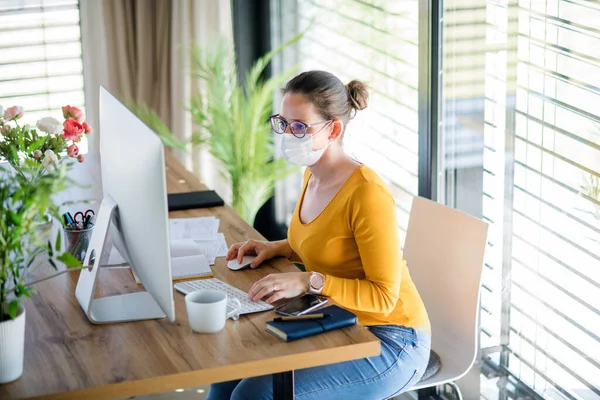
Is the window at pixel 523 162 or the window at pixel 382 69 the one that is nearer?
the window at pixel 523 162

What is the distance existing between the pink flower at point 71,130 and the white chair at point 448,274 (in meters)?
1.00

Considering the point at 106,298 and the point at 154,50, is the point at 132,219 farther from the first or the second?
the point at 154,50

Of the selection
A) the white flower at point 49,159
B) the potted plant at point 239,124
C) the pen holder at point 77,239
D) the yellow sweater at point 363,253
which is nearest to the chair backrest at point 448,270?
the yellow sweater at point 363,253

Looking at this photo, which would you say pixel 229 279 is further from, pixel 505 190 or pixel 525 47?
pixel 525 47

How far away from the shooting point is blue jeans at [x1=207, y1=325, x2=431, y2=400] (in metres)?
1.90

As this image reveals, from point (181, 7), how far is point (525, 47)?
240 centimetres

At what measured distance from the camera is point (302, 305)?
6.23ft

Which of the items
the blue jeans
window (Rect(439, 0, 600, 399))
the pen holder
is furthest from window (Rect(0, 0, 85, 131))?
the blue jeans

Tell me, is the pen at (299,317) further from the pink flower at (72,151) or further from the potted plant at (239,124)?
the potted plant at (239,124)

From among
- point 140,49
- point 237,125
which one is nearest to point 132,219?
point 237,125

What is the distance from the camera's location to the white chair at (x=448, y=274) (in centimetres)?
221

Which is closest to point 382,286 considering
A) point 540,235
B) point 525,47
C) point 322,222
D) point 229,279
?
point 322,222

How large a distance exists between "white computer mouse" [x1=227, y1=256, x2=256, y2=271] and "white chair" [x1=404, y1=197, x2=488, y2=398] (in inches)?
20.2

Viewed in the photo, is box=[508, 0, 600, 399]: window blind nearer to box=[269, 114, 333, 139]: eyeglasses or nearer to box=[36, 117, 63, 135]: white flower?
box=[269, 114, 333, 139]: eyeglasses
